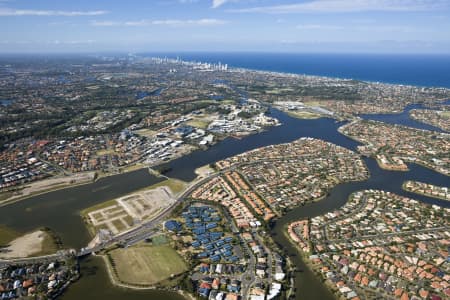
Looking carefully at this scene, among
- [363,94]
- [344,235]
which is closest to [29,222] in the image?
[344,235]

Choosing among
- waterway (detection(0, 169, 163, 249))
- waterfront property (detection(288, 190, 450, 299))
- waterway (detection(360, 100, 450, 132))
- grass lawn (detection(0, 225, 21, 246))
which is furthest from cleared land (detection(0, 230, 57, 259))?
waterway (detection(360, 100, 450, 132))


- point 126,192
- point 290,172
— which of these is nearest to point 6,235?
point 126,192

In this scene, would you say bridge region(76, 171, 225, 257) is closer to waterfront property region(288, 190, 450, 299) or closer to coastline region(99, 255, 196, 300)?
coastline region(99, 255, 196, 300)

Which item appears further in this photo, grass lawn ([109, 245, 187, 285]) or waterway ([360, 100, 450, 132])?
waterway ([360, 100, 450, 132])

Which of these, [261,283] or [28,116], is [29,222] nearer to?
[261,283]

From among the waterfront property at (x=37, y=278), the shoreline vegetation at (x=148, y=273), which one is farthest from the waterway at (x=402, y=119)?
the waterfront property at (x=37, y=278)

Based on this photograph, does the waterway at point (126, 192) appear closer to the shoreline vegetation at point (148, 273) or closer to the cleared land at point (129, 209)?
the shoreline vegetation at point (148, 273)
